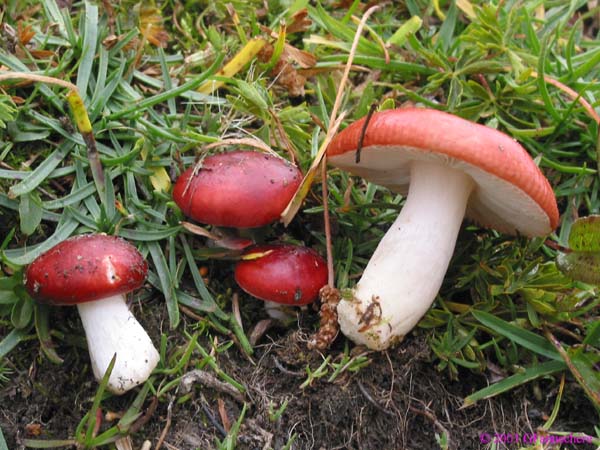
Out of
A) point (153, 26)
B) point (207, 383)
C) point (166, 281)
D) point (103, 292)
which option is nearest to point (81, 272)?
point (103, 292)

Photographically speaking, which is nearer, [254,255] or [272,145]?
[254,255]

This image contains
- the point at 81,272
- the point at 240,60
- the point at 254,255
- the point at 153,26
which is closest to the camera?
the point at 81,272

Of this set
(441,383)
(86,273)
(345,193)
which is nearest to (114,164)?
(86,273)

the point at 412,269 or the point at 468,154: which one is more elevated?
the point at 468,154

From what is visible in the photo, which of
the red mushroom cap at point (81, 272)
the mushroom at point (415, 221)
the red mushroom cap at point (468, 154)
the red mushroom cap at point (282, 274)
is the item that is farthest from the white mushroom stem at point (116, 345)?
the red mushroom cap at point (468, 154)

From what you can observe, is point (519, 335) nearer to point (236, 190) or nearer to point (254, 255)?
point (254, 255)

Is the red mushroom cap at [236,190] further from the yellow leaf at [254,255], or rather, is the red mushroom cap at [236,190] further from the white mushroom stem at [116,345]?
the white mushroom stem at [116,345]
